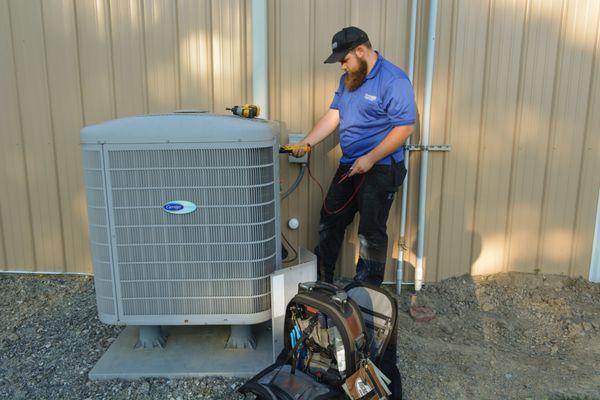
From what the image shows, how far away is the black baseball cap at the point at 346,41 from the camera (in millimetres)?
2688

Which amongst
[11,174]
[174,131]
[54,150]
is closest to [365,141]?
[174,131]

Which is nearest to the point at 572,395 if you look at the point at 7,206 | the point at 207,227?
the point at 207,227

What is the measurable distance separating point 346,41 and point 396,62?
69cm

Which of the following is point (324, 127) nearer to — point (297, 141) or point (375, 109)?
point (297, 141)

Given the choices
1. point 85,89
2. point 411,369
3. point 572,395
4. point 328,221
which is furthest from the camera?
point 85,89

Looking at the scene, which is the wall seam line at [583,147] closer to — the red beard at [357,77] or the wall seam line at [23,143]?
the red beard at [357,77]

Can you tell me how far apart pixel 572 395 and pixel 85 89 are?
12.2ft

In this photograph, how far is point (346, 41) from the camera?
270cm

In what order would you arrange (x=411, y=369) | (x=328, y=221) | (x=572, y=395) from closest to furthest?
(x=572, y=395)
(x=411, y=369)
(x=328, y=221)

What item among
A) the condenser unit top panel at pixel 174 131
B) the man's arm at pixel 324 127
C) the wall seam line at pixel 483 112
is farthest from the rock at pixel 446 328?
the condenser unit top panel at pixel 174 131

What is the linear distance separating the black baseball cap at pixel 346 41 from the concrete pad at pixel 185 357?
70.2 inches

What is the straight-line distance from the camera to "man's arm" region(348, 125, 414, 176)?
2723 mm

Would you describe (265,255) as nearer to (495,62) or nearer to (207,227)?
(207,227)

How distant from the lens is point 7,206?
3594 millimetres
